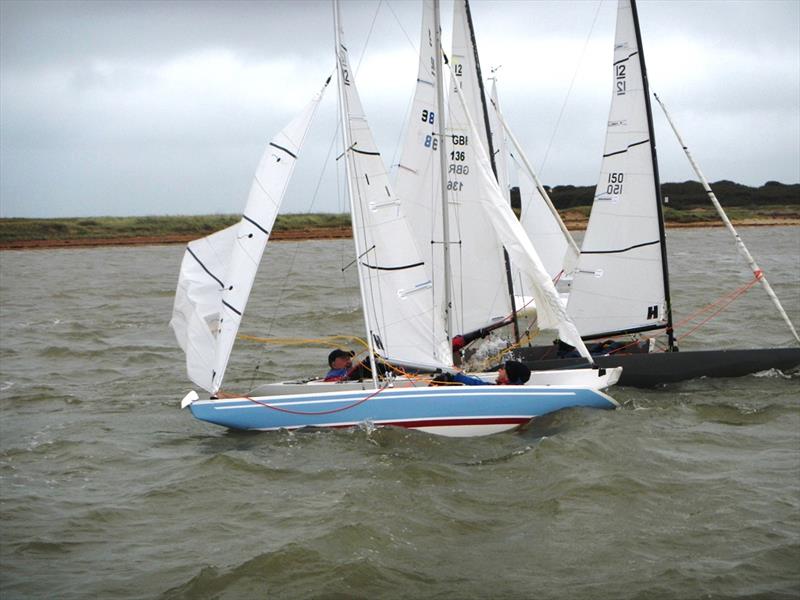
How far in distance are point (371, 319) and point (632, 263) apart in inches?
203

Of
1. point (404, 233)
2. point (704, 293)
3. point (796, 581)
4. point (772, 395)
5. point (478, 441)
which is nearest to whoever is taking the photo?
point (796, 581)

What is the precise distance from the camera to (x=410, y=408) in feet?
40.9

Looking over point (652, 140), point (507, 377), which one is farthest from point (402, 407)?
point (652, 140)

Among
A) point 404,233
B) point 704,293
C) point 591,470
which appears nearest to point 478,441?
point 591,470

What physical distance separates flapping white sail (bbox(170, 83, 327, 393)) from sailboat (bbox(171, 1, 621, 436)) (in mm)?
14

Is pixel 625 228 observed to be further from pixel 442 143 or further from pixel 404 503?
pixel 404 503

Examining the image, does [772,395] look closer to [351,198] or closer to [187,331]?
[351,198]

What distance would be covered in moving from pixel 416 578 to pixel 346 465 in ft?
11.1

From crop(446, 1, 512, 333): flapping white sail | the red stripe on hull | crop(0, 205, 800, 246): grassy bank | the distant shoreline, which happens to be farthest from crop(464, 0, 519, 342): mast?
crop(0, 205, 800, 246): grassy bank

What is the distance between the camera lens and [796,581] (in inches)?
315

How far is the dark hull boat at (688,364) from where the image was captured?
49.5ft

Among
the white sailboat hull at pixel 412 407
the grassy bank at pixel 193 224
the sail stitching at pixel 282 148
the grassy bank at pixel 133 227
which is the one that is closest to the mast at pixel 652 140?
the white sailboat hull at pixel 412 407

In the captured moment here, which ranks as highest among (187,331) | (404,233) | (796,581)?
(404,233)

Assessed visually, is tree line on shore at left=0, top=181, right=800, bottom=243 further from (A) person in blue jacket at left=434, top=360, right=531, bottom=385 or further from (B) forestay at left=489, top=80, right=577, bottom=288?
(A) person in blue jacket at left=434, top=360, right=531, bottom=385
